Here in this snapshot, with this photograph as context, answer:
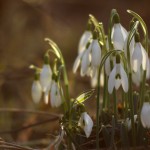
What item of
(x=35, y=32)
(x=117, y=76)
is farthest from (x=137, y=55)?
(x=35, y=32)

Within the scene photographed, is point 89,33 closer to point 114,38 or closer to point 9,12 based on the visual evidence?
point 114,38

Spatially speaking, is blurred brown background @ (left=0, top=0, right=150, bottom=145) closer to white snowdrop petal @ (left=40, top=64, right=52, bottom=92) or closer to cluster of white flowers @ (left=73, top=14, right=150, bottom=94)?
white snowdrop petal @ (left=40, top=64, right=52, bottom=92)

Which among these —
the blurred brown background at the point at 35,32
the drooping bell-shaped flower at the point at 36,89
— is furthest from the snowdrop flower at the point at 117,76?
the blurred brown background at the point at 35,32

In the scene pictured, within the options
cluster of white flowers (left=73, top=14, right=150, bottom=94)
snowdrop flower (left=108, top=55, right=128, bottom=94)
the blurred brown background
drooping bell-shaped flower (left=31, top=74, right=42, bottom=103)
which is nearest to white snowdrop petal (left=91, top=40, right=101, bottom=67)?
cluster of white flowers (left=73, top=14, right=150, bottom=94)

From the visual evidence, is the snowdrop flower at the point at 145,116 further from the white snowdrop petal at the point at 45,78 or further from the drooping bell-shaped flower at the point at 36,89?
the drooping bell-shaped flower at the point at 36,89

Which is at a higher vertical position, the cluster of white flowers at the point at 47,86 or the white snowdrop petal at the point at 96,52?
the white snowdrop petal at the point at 96,52
